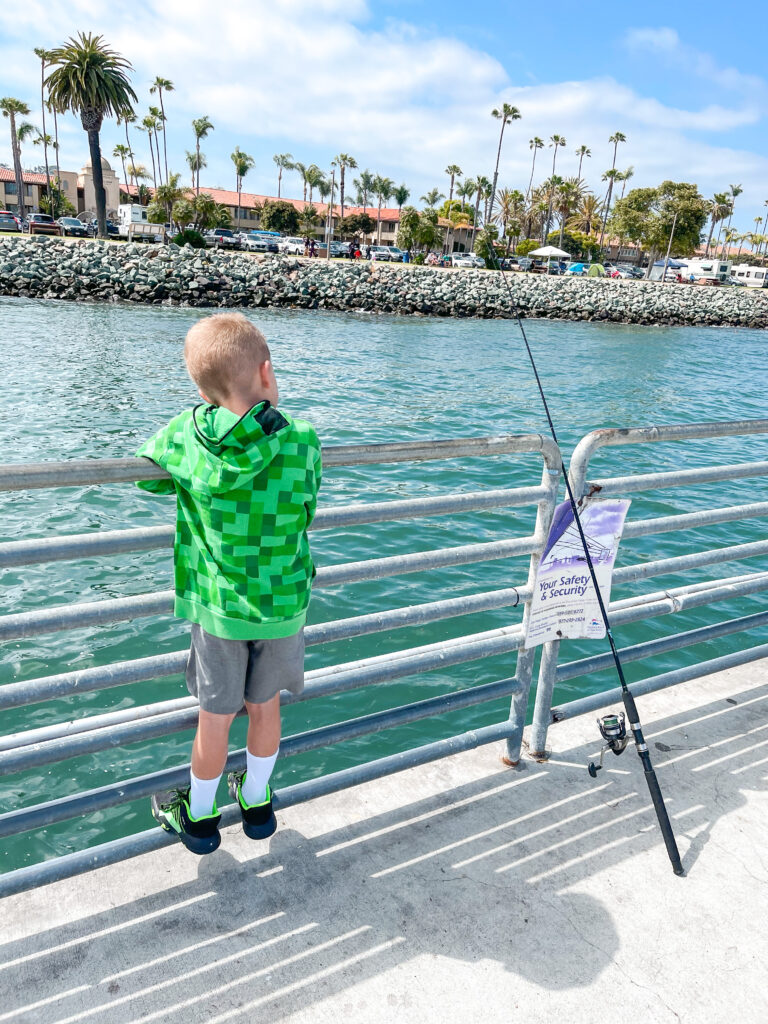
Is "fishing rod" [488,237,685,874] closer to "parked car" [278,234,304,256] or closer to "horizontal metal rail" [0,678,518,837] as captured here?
"horizontal metal rail" [0,678,518,837]

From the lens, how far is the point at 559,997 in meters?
2.00

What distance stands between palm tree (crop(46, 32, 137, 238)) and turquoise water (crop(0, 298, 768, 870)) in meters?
29.5

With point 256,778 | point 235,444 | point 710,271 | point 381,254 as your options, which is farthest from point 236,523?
point 710,271

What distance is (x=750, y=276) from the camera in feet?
279

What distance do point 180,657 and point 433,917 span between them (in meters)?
Result: 1.08

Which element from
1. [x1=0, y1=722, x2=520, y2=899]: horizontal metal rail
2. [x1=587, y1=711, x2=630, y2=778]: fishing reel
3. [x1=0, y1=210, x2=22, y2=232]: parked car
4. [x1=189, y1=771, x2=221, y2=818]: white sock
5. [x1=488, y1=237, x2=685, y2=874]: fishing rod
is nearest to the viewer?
[x1=0, y1=722, x2=520, y2=899]: horizontal metal rail

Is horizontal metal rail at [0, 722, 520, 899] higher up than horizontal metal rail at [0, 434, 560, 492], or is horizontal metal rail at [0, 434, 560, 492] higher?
horizontal metal rail at [0, 434, 560, 492]

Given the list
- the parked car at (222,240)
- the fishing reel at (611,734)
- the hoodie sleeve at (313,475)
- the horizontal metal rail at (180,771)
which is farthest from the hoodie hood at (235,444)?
the parked car at (222,240)

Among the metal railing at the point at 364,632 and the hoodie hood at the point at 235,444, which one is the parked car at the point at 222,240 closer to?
the metal railing at the point at 364,632

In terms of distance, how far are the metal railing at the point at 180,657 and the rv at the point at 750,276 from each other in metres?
91.2

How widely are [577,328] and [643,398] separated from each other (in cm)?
2029

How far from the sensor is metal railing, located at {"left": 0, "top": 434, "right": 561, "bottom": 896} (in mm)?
1933

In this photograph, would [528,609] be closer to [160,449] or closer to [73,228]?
[160,449]

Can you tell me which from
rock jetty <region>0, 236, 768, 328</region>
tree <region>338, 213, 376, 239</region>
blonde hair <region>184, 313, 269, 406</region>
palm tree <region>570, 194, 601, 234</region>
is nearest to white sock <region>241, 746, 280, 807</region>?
blonde hair <region>184, 313, 269, 406</region>
